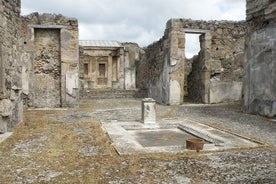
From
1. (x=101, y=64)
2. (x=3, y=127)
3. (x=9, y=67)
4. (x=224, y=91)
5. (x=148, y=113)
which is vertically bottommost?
(x=3, y=127)

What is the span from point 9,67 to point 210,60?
960 cm

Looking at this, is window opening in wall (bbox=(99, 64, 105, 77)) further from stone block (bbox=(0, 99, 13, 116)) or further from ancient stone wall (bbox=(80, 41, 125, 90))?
stone block (bbox=(0, 99, 13, 116))

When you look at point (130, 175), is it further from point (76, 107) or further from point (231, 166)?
point (76, 107)

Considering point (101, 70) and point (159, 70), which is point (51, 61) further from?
point (101, 70)

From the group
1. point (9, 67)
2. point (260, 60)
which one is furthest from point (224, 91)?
point (9, 67)

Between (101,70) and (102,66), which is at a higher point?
(102,66)

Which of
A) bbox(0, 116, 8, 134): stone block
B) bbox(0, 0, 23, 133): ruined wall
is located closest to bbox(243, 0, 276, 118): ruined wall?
bbox(0, 0, 23, 133): ruined wall

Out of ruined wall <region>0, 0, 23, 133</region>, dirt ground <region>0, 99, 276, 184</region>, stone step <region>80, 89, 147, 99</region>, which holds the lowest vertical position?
dirt ground <region>0, 99, 276, 184</region>

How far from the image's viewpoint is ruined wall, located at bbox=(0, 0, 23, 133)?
673 cm

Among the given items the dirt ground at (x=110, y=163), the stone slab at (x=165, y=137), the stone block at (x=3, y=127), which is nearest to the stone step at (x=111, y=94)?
the stone slab at (x=165, y=137)

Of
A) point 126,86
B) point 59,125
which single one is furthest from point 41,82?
point 126,86

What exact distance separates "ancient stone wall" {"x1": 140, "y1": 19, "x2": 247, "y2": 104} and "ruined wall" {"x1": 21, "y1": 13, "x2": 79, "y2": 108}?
4.17 meters

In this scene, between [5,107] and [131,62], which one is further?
[131,62]

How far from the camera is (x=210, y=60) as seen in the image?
1436cm
